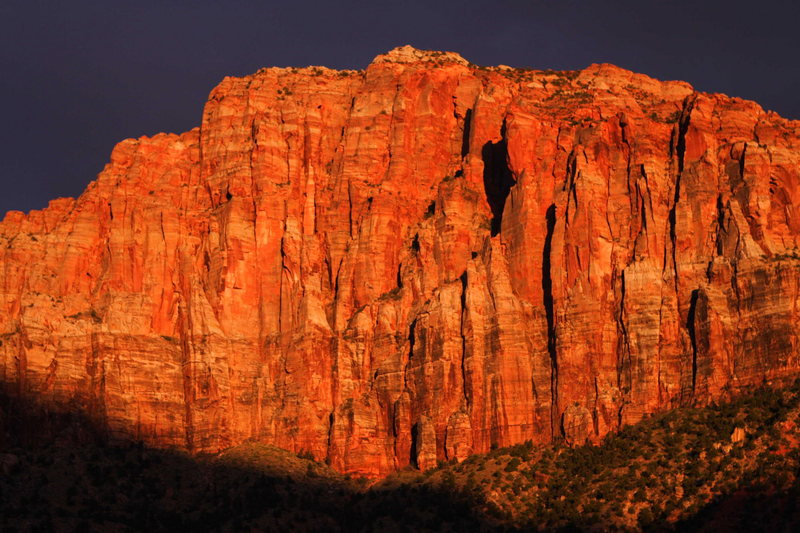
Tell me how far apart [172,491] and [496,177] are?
43.5m

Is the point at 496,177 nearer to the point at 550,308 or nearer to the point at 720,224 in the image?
the point at 550,308

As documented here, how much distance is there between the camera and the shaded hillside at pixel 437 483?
440ft

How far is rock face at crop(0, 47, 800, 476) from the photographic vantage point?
490ft

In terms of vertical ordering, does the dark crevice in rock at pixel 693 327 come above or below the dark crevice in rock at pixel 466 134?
below

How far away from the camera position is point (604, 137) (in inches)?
6319

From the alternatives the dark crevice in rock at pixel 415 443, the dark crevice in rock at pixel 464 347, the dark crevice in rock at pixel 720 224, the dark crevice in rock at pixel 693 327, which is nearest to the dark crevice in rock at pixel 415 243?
the dark crevice in rock at pixel 464 347

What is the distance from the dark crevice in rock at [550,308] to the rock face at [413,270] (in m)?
0.27

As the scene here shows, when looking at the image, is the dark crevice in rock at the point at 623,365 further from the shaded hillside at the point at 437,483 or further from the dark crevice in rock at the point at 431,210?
the dark crevice in rock at the point at 431,210

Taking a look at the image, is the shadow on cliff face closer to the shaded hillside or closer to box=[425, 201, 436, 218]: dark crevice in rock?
the shaded hillside

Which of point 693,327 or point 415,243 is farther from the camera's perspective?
point 415,243

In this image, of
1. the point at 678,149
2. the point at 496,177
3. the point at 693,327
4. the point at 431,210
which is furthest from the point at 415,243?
the point at 693,327

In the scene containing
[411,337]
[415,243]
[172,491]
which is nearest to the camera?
[172,491]

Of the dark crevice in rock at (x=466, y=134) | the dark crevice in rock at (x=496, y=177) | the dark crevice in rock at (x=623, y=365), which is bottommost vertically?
the dark crevice in rock at (x=623, y=365)

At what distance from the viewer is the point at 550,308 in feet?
506
